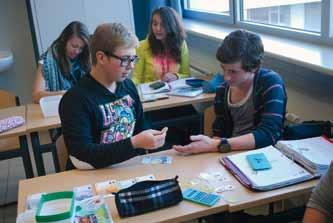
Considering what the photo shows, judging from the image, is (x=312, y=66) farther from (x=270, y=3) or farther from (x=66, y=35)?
(x=66, y=35)

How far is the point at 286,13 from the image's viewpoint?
2.82 m

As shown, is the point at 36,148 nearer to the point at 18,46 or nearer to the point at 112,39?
the point at 112,39

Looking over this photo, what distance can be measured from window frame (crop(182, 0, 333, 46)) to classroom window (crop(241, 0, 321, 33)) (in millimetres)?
41

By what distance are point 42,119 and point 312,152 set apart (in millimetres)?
1555

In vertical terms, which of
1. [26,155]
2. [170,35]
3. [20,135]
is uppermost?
[170,35]

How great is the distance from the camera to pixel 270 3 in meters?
3.00

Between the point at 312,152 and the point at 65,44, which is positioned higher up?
the point at 65,44

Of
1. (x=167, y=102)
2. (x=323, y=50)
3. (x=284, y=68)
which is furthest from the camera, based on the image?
(x=167, y=102)

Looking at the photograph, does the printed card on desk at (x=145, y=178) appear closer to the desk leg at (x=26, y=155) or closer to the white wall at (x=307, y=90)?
the white wall at (x=307, y=90)

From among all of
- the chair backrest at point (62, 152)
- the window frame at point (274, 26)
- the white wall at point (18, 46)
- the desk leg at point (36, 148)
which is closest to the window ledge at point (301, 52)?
the window frame at point (274, 26)

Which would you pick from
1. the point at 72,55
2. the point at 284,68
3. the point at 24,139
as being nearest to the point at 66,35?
the point at 72,55

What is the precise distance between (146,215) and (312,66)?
114 centimetres

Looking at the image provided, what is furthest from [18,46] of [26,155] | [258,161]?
[258,161]

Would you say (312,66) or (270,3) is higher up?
(270,3)
